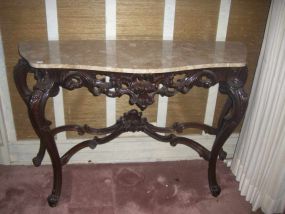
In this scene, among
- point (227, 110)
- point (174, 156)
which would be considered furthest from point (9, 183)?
point (227, 110)

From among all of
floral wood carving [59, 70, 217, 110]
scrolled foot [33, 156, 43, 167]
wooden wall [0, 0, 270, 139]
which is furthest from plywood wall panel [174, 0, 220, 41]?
scrolled foot [33, 156, 43, 167]

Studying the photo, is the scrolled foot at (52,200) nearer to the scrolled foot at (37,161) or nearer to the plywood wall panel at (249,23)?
the scrolled foot at (37,161)

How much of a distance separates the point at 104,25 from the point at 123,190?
3.56ft

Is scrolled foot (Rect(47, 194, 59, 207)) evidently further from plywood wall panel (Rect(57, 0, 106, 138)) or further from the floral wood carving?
the floral wood carving

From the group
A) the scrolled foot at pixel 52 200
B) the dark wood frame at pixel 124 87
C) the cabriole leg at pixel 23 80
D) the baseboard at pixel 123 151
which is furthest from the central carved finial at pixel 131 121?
the scrolled foot at pixel 52 200

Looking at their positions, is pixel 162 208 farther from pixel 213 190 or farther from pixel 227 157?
pixel 227 157

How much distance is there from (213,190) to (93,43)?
1227mm

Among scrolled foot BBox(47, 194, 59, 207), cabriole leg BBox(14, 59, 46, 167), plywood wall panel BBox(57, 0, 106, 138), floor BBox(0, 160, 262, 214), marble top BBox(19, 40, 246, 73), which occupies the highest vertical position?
plywood wall panel BBox(57, 0, 106, 138)

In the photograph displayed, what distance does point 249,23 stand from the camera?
1.97 meters

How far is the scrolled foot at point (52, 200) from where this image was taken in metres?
1.89

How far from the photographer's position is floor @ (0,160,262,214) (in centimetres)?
192

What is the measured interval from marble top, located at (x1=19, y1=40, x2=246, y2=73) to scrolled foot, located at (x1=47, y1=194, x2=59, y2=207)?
34.7 inches

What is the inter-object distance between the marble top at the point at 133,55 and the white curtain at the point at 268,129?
18 cm

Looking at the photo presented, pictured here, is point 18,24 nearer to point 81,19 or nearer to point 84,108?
point 81,19
